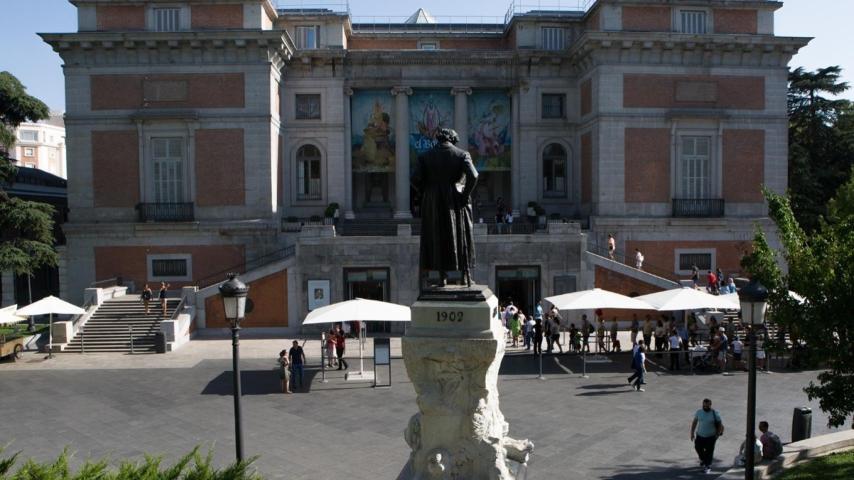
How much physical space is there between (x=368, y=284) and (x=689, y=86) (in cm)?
1828

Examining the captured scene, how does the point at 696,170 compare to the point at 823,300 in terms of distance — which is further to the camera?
the point at 696,170

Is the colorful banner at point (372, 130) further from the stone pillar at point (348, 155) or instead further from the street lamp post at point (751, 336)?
the street lamp post at point (751, 336)

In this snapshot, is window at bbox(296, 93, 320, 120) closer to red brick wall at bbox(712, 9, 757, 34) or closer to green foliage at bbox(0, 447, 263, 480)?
red brick wall at bbox(712, 9, 757, 34)

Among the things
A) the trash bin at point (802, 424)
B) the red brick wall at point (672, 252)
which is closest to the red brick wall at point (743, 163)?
the red brick wall at point (672, 252)

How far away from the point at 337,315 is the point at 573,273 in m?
12.4

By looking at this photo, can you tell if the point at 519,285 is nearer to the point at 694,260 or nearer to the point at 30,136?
the point at 694,260

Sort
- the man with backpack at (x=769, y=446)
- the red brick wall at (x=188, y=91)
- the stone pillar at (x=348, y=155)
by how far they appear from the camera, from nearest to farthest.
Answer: the man with backpack at (x=769, y=446)
the red brick wall at (x=188, y=91)
the stone pillar at (x=348, y=155)

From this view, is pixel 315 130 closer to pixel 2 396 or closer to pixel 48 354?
pixel 48 354

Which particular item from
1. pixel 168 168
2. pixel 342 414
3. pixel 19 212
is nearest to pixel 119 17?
pixel 168 168

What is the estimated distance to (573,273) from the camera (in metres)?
28.9

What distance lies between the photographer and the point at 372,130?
120ft

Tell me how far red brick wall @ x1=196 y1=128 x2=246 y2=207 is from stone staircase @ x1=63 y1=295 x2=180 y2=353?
5553 millimetres

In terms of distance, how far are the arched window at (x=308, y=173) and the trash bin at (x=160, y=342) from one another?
12.8 meters

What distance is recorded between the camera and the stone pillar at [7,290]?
105ft
